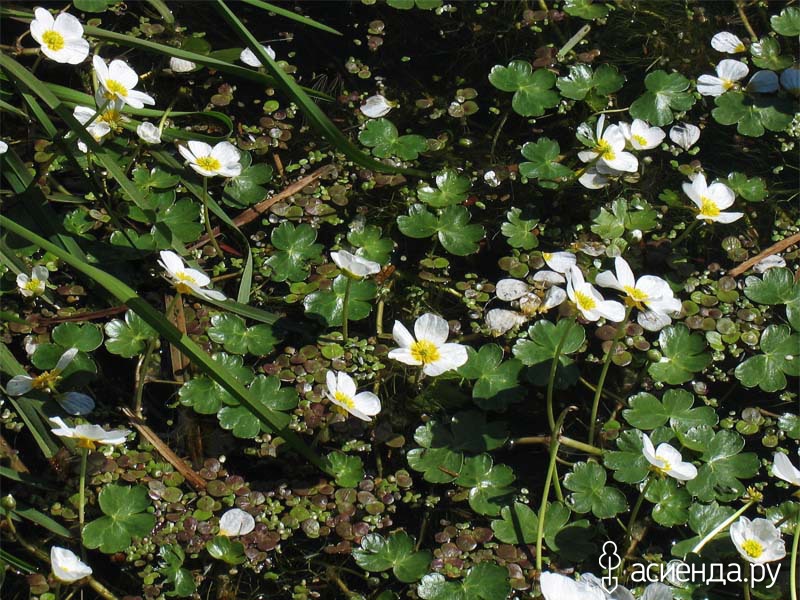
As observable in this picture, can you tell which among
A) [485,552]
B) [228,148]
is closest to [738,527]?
[485,552]

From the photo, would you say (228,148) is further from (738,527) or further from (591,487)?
(738,527)

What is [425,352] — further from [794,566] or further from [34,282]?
[34,282]

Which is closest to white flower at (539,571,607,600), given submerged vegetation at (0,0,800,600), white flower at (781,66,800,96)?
submerged vegetation at (0,0,800,600)

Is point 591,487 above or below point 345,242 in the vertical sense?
below

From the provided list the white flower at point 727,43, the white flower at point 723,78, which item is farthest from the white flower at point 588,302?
the white flower at point 727,43

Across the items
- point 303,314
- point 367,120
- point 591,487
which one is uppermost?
point 367,120

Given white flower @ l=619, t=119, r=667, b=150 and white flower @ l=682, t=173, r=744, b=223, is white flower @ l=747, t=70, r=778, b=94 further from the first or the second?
white flower @ l=682, t=173, r=744, b=223

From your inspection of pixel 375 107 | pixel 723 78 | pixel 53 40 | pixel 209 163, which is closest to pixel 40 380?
pixel 209 163
